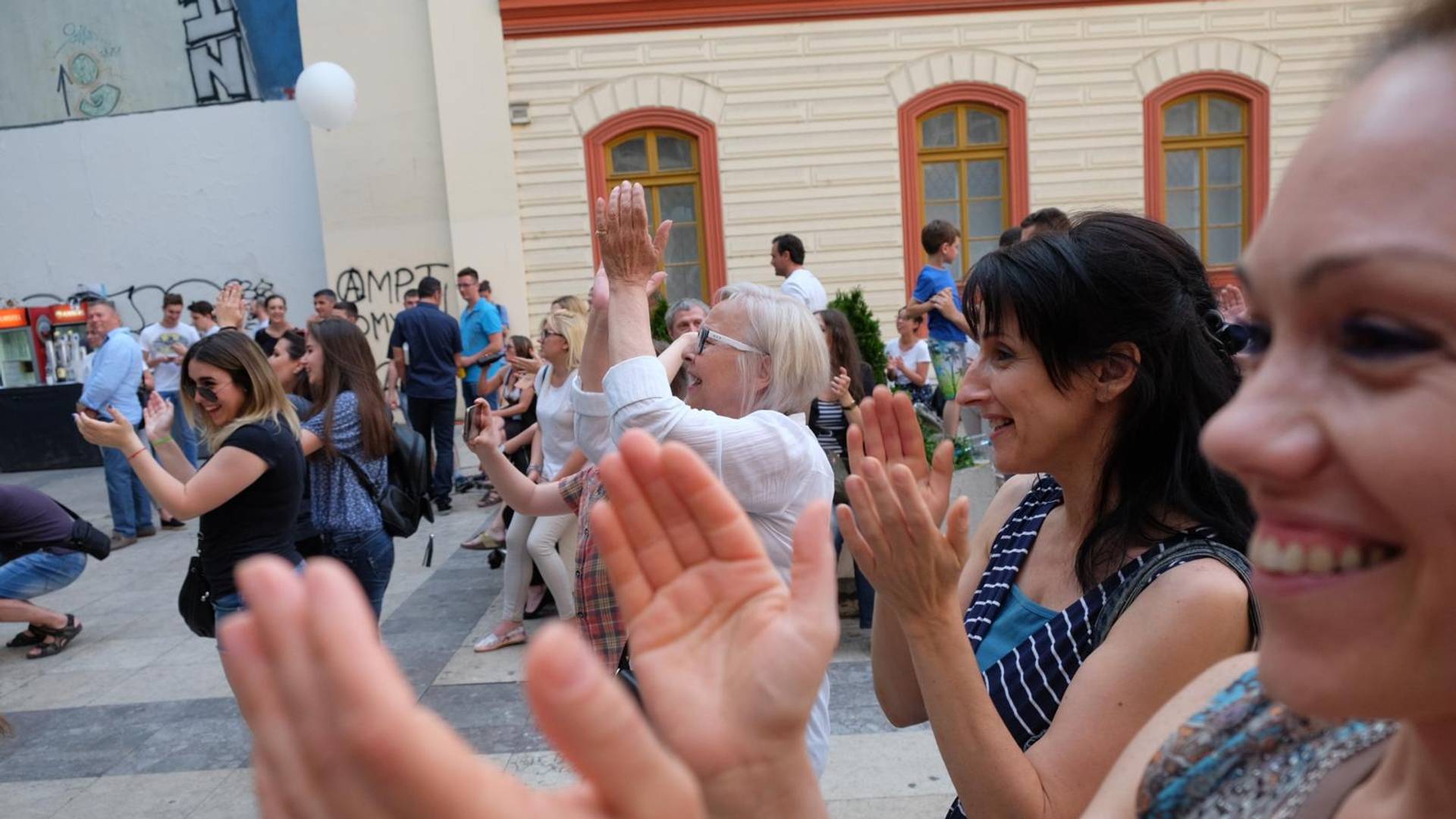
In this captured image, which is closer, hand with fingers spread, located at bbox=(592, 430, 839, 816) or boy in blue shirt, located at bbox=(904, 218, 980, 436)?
hand with fingers spread, located at bbox=(592, 430, 839, 816)

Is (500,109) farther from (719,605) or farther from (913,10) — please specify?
(719,605)

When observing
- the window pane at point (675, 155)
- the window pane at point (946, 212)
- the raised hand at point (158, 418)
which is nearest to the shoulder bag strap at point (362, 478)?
the raised hand at point (158, 418)

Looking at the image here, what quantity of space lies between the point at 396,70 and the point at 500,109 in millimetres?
1468

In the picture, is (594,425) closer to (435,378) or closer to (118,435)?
(118,435)

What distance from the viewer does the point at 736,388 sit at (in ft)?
9.66

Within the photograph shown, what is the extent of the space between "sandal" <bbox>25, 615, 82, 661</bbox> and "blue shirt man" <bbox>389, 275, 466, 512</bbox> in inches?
128

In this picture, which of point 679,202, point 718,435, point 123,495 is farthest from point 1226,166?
point 718,435

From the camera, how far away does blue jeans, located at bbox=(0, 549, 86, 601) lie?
5438 mm

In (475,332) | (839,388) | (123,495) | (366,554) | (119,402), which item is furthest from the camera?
(475,332)

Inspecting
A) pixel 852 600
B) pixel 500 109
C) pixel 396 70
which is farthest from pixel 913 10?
pixel 852 600

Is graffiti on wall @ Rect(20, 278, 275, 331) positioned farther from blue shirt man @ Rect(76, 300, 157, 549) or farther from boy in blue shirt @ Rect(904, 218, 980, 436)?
boy in blue shirt @ Rect(904, 218, 980, 436)

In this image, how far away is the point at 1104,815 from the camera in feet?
3.79

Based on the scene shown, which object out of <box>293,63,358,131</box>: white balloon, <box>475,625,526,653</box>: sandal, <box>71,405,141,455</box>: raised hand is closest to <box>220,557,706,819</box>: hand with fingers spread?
<box>71,405,141,455</box>: raised hand

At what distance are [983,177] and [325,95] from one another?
8185 mm
